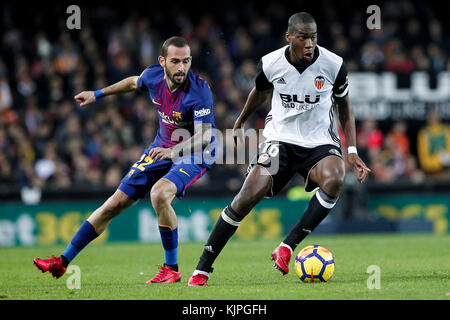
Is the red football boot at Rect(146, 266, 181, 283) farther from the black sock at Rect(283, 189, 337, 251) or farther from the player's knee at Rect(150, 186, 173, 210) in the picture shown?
the black sock at Rect(283, 189, 337, 251)

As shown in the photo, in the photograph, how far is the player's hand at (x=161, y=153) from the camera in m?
7.54

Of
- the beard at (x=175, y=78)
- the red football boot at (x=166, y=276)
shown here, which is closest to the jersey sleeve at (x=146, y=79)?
the beard at (x=175, y=78)

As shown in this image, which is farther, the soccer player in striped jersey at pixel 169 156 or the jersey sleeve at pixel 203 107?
the jersey sleeve at pixel 203 107

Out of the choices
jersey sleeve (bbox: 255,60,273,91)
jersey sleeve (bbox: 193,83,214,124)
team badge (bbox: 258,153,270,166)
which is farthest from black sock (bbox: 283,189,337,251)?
jersey sleeve (bbox: 193,83,214,124)

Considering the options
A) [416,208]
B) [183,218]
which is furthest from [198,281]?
[416,208]

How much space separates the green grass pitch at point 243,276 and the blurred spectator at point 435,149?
448 cm

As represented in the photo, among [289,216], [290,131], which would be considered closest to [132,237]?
[289,216]

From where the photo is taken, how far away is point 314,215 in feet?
23.9

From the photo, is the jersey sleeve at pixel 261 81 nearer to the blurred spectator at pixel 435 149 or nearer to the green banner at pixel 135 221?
the green banner at pixel 135 221

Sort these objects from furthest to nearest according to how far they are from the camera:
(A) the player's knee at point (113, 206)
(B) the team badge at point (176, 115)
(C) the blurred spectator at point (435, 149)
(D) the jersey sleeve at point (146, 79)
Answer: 1. (C) the blurred spectator at point (435, 149)
2. (D) the jersey sleeve at point (146, 79)
3. (B) the team badge at point (176, 115)
4. (A) the player's knee at point (113, 206)

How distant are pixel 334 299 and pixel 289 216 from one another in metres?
10.1

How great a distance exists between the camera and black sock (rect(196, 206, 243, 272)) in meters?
6.98
